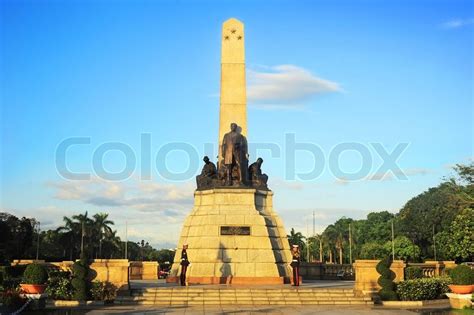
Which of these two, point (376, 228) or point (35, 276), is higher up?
point (376, 228)

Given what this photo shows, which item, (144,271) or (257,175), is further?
(144,271)

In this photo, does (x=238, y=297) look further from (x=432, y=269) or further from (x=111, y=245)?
(x=111, y=245)

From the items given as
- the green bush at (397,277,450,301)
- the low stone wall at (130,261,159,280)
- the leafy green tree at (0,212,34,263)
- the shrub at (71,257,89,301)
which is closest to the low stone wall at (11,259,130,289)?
the shrub at (71,257,89,301)

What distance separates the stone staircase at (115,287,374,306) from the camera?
20.5 metres

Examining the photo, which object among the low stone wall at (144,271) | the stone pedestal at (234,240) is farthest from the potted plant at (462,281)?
the low stone wall at (144,271)

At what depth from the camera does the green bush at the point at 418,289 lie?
2103cm

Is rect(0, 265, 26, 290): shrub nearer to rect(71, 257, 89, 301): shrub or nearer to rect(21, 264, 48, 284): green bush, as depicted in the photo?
rect(21, 264, 48, 284): green bush

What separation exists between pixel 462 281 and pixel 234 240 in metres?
10.4

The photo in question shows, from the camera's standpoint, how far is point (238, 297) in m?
20.9

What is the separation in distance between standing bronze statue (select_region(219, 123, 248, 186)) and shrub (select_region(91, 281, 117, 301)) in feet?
30.5

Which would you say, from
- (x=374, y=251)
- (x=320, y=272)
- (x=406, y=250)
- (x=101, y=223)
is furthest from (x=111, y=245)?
(x=320, y=272)

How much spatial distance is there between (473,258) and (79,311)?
147 ft

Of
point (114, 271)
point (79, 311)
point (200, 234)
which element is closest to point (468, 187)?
point (200, 234)

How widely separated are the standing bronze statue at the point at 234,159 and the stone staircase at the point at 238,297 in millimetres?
7990
